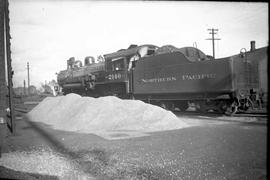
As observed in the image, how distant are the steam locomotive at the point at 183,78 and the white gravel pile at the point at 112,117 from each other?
280 centimetres

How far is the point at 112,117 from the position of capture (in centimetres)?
1106

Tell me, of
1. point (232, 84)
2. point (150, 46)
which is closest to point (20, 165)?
point (232, 84)

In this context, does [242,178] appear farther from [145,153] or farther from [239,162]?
[145,153]

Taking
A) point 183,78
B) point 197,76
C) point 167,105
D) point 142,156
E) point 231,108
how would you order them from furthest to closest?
1. point 167,105
2. point 183,78
3. point 197,76
4. point 231,108
5. point 142,156

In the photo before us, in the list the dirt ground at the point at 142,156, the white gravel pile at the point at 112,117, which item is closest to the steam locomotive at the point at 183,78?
the white gravel pile at the point at 112,117

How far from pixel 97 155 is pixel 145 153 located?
119 centimetres

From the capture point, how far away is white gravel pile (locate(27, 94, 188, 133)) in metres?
10.2

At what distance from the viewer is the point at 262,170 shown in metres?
4.77

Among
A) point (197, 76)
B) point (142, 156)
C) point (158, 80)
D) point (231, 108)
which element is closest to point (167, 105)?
point (158, 80)

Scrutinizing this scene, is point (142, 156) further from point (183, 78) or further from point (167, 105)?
point (167, 105)

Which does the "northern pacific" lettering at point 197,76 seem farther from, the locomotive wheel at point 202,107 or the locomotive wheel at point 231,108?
the locomotive wheel at point 231,108

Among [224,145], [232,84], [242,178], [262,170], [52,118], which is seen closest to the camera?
[242,178]

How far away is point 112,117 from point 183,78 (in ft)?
15.0

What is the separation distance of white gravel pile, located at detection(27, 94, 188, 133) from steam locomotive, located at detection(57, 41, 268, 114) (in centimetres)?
280
